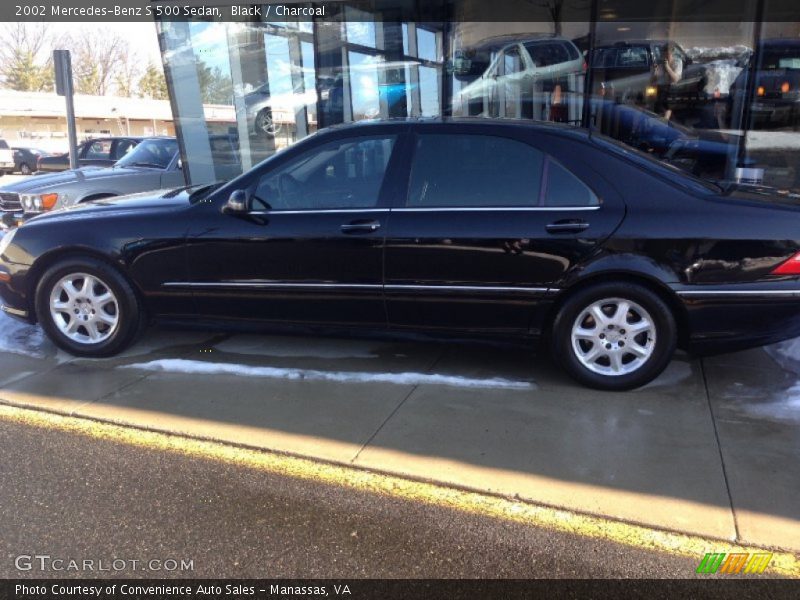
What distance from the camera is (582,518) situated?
9.53ft

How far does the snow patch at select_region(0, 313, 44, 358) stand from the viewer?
16.7 feet

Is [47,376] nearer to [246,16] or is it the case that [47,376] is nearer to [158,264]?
[158,264]

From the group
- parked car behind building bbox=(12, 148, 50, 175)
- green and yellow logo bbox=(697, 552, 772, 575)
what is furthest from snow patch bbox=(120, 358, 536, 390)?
parked car behind building bbox=(12, 148, 50, 175)

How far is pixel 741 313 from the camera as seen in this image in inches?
151

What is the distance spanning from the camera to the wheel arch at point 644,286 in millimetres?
3883

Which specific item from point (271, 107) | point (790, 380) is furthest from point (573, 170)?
point (271, 107)

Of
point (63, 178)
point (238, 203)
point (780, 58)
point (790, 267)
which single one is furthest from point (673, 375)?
point (63, 178)

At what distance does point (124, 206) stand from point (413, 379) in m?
2.40

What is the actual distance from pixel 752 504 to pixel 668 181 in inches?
73.8

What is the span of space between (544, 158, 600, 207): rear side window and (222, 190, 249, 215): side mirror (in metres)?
1.89

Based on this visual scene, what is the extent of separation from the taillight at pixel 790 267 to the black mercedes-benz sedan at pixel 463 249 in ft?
0.04

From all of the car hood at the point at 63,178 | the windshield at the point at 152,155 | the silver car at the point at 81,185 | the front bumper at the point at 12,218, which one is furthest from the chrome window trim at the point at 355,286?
the windshield at the point at 152,155

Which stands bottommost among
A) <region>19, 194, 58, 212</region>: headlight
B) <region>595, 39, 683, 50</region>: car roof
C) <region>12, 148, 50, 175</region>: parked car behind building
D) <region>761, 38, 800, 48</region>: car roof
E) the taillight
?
<region>12, 148, 50, 175</region>: parked car behind building

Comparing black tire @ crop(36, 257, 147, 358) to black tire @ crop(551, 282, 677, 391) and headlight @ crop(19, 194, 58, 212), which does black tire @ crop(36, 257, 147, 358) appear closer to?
black tire @ crop(551, 282, 677, 391)
